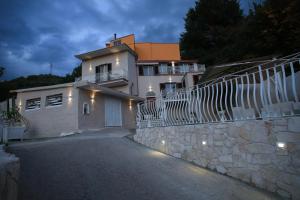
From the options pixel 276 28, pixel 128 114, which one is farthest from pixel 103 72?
pixel 276 28

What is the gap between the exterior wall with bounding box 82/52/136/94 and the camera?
71.4 feet

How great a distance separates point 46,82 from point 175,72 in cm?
1949

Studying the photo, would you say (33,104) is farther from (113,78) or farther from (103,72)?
(103,72)

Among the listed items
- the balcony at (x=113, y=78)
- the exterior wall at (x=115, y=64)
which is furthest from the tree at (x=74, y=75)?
the balcony at (x=113, y=78)

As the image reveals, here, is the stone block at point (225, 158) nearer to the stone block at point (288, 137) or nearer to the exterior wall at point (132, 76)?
the stone block at point (288, 137)

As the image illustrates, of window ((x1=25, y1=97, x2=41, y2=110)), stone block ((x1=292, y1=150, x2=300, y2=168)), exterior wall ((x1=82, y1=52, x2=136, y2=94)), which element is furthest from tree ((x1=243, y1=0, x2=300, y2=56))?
window ((x1=25, y1=97, x2=41, y2=110))

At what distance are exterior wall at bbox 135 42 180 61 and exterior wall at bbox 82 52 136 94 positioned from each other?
3369mm

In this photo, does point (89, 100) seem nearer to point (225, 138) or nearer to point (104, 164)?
point (104, 164)

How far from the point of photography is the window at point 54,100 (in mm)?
14867

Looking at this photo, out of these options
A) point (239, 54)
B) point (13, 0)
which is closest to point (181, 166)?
point (13, 0)

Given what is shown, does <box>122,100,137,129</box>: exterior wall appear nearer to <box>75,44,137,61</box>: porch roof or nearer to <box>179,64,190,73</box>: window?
<box>75,44,137,61</box>: porch roof

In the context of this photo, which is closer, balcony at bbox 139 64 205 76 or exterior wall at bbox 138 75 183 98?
exterior wall at bbox 138 75 183 98

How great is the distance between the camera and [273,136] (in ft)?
11.7

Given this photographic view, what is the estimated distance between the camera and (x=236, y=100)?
174 inches
